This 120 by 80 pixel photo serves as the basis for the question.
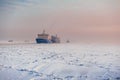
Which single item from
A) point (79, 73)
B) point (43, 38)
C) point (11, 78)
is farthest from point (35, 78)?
point (43, 38)

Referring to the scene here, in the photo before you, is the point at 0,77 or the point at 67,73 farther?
the point at 67,73

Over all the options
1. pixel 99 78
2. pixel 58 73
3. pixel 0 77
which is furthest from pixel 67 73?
pixel 0 77

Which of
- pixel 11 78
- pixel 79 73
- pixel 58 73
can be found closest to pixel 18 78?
pixel 11 78

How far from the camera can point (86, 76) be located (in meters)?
3.82

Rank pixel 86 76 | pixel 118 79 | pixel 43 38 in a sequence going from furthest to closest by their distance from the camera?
pixel 43 38, pixel 86 76, pixel 118 79

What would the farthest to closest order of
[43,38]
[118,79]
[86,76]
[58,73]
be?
1. [43,38]
2. [58,73]
3. [86,76]
4. [118,79]

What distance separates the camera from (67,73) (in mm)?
4082

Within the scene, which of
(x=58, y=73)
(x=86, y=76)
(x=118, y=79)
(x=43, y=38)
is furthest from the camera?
(x=43, y=38)

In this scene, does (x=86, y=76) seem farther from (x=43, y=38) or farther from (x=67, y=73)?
(x=43, y=38)

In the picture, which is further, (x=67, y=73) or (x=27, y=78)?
(x=67, y=73)

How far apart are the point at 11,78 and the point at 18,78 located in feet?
0.45

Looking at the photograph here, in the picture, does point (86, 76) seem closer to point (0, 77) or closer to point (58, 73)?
point (58, 73)

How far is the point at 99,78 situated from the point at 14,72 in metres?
1.81

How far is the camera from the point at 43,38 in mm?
30547
